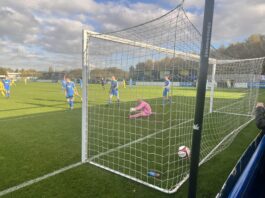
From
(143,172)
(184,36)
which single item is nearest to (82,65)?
(184,36)

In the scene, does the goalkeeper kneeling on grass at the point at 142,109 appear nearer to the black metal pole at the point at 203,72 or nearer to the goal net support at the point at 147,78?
the goal net support at the point at 147,78

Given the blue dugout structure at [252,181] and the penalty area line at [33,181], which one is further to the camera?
the penalty area line at [33,181]

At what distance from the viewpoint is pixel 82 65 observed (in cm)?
430

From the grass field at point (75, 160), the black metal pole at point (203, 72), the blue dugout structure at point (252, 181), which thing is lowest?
the grass field at point (75, 160)

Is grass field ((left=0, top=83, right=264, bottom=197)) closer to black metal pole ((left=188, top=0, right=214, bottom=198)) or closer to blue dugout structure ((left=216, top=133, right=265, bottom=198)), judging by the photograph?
black metal pole ((left=188, top=0, right=214, bottom=198))

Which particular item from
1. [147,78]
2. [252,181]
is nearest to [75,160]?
[147,78]

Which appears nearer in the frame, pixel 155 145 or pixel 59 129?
pixel 155 145

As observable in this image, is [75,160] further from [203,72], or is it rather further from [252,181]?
[252,181]

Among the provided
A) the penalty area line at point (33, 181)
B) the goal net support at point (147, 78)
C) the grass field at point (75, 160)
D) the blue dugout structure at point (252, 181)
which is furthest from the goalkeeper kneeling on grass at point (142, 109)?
the blue dugout structure at point (252, 181)

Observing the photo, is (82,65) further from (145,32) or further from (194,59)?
(194,59)

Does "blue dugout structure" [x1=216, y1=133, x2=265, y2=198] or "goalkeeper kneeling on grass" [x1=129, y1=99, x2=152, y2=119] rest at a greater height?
"blue dugout structure" [x1=216, y1=133, x2=265, y2=198]

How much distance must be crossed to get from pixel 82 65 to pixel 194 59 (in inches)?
82.8

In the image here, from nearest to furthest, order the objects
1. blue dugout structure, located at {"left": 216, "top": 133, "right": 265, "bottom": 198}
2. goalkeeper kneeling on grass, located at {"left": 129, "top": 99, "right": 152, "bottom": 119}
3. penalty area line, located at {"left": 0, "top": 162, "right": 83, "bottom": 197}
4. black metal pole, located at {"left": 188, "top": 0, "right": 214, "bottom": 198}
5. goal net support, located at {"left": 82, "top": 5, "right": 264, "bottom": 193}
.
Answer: blue dugout structure, located at {"left": 216, "top": 133, "right": 265, "bottom": 198} → black metal pole, located at {"left": 188, "top": 0, "right": 214, "bottom": 198} → penalty area line, located at {"left": 0, "top": 162, "right": 83, "bottom": 197} → goal net support, located at {"left": 82, "top": 5, "right": 264, "bottom": 193} → goalkeeper kneeling on grass, located at {"left": 129, "top": 99, "right": 152, "bottom": 119}

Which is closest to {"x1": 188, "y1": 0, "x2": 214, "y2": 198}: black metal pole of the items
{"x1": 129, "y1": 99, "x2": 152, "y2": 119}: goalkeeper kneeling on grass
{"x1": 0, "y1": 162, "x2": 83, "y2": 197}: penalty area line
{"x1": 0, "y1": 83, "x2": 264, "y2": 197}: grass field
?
{"x1": 0, "y1": 83, "x2": 264, "y2": 197}: grass field
